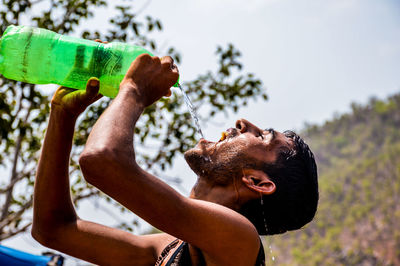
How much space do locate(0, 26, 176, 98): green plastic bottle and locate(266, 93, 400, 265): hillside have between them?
28.4 m

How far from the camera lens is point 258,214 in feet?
6.81

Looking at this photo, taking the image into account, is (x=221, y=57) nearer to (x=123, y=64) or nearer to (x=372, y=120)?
(x=123, y=64)

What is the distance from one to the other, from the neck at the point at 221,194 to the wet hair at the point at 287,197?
2.0 inches

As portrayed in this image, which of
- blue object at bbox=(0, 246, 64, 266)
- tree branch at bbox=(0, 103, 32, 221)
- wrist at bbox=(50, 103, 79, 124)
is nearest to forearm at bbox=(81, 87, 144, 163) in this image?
wrist at bbox=(50, 103, 79, 124)

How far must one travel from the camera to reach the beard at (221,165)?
2.02 m

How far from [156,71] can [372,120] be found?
4483 centimetres

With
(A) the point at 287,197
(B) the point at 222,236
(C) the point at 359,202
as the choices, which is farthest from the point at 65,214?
(C) the point at 359,202

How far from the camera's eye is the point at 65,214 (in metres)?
2.06

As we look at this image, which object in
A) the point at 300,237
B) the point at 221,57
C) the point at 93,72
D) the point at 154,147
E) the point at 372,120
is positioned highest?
the point at 93,72

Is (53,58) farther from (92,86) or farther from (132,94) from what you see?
(132,94)

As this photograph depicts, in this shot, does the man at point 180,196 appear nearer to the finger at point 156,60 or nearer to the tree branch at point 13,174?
the finger at point 156,60

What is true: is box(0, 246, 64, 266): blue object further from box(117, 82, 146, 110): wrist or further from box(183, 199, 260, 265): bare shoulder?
box(117, 82, 146, 110): wrist

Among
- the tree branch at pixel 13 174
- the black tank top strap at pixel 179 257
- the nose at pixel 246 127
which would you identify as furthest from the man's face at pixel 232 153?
the tree branch at pixel 13 174

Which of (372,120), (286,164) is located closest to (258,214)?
(286,164)
